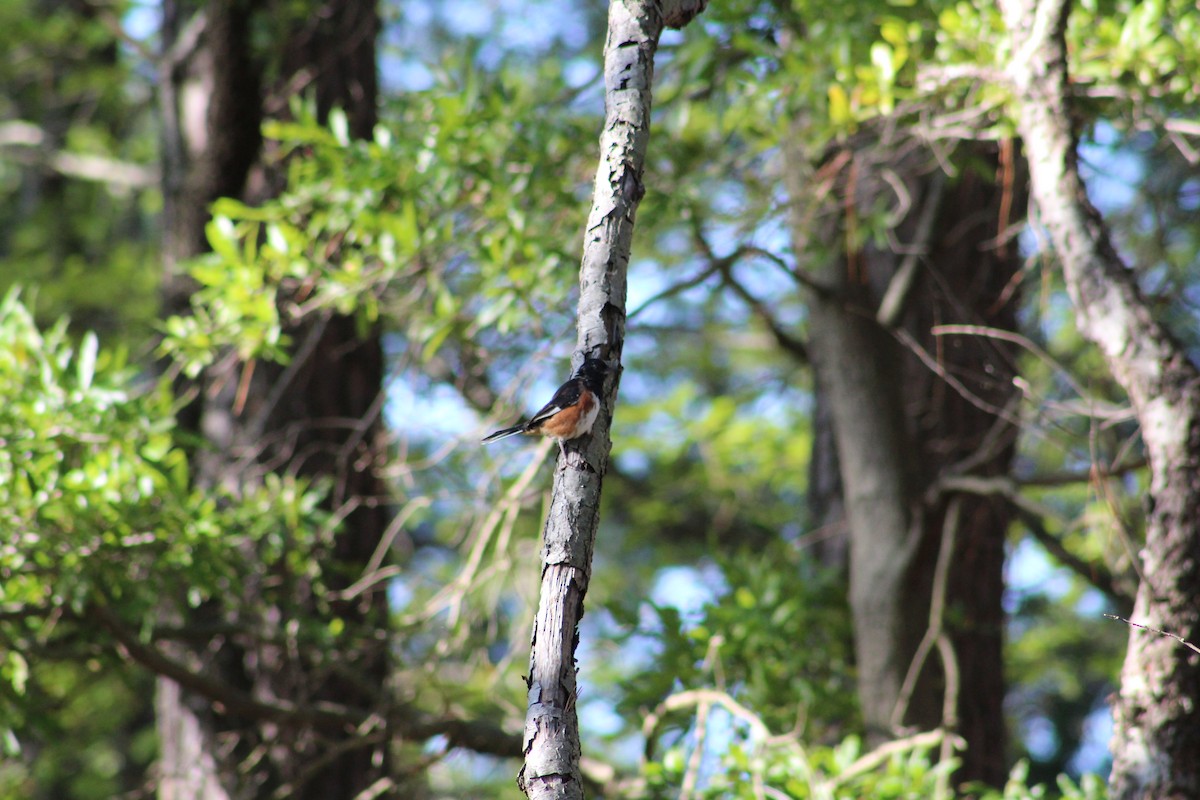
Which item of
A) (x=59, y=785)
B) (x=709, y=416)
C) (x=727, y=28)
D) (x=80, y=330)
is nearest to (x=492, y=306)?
(x=727, y=28)

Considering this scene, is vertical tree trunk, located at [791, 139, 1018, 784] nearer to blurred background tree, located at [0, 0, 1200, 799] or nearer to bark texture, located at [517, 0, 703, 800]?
blurred background tree, located at [0, 0, 1200, 799]

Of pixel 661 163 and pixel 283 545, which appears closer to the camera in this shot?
pixel 283 545

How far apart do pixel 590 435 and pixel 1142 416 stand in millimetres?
1228

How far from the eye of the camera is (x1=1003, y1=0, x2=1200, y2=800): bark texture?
186cm

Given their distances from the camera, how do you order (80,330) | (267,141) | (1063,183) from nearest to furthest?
(1063,183) → (267,141) → (80,330)

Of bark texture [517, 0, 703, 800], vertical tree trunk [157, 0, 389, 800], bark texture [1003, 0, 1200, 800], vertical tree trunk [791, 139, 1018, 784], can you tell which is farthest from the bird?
vertical tree trunk [791, 139, 1018, 784]

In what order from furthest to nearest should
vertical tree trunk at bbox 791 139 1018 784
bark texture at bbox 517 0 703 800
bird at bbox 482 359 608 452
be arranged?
vertical tree trunk at bbox 791 139 1018 784 < bird at bbox 482 359 608 452 < bark texture at bbox 517 0 703 800

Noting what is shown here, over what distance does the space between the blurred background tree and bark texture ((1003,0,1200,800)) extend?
7.2 inches

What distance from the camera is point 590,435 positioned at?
1.27 m

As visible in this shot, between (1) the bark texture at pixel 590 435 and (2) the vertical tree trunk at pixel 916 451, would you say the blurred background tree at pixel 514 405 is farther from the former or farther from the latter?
(1) the bark texture at pixel 590 435

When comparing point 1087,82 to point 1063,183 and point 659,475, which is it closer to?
point 1063,183

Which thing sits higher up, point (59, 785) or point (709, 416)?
point (709, 416)

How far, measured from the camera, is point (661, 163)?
3.27 m

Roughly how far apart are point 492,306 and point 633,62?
1.47 m
